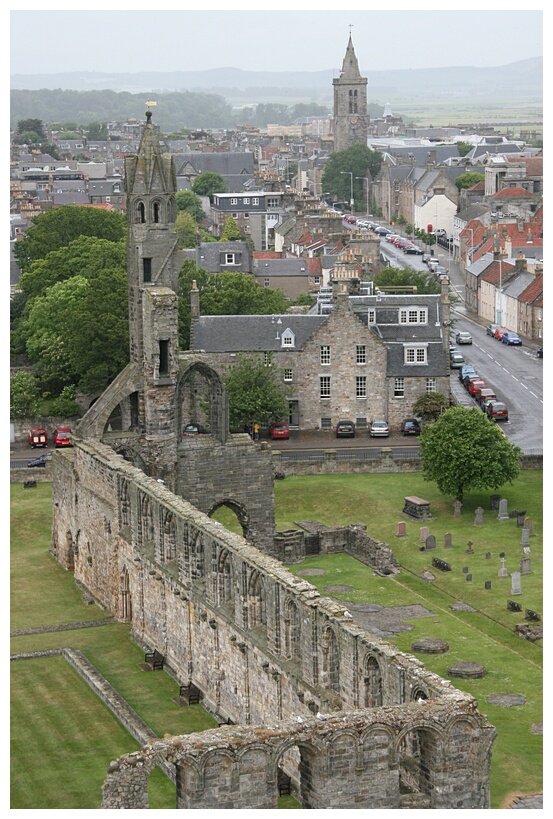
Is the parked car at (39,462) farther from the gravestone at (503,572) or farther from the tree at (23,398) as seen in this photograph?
the gravestone at (503,572)

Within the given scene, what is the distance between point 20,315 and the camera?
127 meters

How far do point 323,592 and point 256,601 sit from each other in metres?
16.3

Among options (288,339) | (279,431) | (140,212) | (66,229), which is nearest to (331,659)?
(140,212)

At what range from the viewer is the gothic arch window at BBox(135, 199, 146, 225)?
76.4 meters

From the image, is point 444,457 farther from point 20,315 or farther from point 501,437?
point 20,315

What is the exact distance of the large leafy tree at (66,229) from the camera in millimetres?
134250

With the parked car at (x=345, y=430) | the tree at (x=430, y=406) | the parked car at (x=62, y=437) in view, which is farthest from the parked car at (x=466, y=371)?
the parked car at (x=62, y=437)

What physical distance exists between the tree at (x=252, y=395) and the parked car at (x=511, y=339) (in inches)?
1342

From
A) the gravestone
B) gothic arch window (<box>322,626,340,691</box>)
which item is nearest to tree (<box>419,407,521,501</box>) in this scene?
the gravestone

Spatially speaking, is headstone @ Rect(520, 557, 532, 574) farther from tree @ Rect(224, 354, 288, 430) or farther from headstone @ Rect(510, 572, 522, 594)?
tree @ Rect(224, 354, 288, 430)

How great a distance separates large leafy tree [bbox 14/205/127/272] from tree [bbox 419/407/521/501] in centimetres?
5557

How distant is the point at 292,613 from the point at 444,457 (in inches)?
1303

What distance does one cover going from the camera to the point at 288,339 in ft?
326

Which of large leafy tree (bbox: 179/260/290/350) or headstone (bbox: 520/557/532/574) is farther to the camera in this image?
large leafy tree (bbox: 179/260/290/350)
